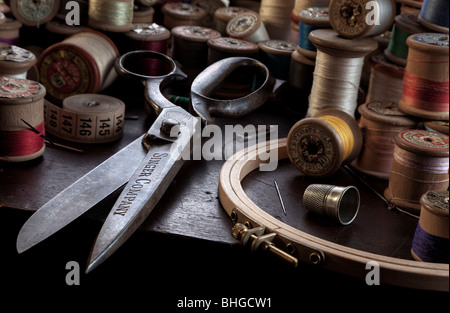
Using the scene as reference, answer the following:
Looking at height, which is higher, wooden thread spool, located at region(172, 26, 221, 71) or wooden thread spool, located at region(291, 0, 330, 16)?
wooden thread spool, located at region(291, 0, 330, 16)

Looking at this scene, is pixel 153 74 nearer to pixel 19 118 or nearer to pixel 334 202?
pixel 19 118

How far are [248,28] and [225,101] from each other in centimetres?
69

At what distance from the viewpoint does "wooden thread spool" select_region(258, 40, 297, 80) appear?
254cm

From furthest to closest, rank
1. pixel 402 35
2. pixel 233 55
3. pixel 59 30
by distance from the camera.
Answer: pixel 59 30 < pixel 233 55 < pixel 402 35

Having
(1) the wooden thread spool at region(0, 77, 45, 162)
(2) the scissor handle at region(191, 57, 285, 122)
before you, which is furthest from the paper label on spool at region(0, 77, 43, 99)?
(2) the scissor handle at region(191, 57, 285, 122)

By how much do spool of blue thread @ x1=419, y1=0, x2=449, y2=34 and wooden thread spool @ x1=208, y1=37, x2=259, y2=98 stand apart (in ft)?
2.20

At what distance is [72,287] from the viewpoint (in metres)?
1.83

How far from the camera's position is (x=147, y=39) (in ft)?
8.40

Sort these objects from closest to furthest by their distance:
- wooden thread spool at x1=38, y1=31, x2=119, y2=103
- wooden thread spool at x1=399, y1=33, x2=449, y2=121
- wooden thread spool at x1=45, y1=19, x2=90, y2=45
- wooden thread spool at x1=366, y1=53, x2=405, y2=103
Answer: wooden thread spool at x1=399, y1=33, x2=449, y2=121 < wooden thread spool at x1=366, y1=53, x2=405, y2=103 < wooden thread spool at x1=38, y1=31, x2=119, y2=103 < wooden thread spool at x1=45, y1=19, x2=90, y2=45

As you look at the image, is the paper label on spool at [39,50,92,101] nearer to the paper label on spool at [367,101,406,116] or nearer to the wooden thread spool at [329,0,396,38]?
the wooden thread spool at [329,0,396,38]

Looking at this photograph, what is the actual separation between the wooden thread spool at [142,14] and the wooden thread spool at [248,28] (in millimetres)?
355

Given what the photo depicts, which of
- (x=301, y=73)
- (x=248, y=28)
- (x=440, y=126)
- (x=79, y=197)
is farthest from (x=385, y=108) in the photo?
(x=79, y=197)

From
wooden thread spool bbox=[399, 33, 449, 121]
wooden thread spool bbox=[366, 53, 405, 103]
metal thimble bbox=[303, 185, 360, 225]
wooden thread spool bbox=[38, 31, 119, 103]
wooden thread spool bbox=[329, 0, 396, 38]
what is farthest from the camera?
wooden thread spool bbox=[38, 31, 119, 103]
